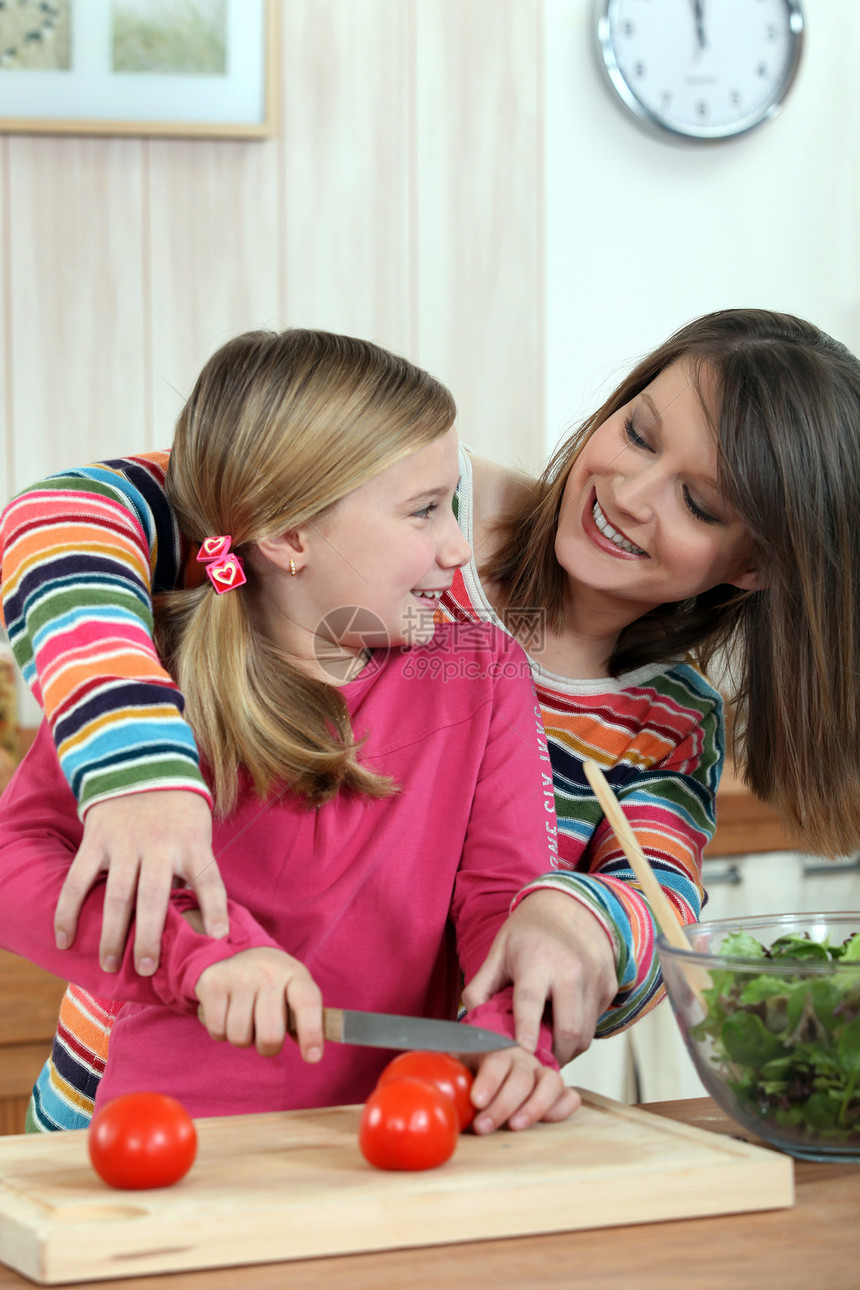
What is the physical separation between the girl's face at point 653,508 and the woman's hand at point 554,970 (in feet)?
1.22

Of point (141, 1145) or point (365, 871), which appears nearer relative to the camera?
point (141, 1145)

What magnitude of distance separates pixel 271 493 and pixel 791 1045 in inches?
22.0

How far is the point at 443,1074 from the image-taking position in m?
0.69

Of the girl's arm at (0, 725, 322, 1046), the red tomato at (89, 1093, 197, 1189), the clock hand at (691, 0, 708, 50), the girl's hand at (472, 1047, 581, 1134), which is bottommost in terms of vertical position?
the girl's hand at (472, 1047, 581, 1134)

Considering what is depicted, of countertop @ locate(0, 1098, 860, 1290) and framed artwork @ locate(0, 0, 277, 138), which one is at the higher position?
framed artwork @ locate(0, 0, 277, 138)

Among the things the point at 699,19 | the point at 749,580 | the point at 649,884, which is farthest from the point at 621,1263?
the point at 699,19

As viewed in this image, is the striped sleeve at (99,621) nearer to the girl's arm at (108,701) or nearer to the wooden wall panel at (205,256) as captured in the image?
the girl's arm at (108,701)

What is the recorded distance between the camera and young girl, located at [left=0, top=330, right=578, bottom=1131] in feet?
2.97

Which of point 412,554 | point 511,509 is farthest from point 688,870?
point 511,509

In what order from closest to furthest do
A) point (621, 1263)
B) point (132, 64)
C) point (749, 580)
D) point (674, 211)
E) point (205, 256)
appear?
point (621, 1263)
point (749, 580)
point (132, 64)
point (205, 256)
point (674, 211)

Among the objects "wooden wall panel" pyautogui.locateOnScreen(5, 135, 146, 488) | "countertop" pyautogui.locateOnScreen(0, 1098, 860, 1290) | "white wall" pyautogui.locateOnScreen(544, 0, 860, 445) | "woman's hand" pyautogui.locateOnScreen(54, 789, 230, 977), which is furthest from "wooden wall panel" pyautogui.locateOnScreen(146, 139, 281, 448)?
"countertop" pyautogui.locateOnScreen(0, 1098, 860, 1290)

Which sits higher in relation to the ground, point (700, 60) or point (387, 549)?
point (700, 60)

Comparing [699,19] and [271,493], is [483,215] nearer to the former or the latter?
[699,19]

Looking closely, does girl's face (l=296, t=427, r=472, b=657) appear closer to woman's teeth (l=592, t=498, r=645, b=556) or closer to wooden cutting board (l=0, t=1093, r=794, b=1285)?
woman's teeth (l=592, t=498, r=645, b=556)
